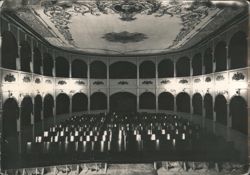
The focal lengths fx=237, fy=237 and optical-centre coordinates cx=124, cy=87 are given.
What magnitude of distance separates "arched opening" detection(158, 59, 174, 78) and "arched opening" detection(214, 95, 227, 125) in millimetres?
1035

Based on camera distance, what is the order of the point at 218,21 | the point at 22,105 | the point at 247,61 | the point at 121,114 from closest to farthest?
1. the point at 247,61
2. the point at 22,105
3. the point at 218,21
4. the point at 121,114

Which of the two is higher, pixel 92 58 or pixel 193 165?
pixel 92 58

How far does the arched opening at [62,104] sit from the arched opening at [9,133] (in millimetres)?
734

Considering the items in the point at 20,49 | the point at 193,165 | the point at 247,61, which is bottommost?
the point at 193,165

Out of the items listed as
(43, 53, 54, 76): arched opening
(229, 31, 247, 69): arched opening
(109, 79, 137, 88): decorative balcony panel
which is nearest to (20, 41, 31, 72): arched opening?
(43, 53, 54, 76): arched opening

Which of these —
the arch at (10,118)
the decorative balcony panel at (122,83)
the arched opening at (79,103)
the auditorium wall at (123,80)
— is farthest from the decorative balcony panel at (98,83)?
the arch at (10,118)

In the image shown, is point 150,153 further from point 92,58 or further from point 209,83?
point 92,58

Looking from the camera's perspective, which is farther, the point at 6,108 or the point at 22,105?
the point at 22,105

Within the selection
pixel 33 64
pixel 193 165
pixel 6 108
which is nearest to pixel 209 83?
pixel 193 165

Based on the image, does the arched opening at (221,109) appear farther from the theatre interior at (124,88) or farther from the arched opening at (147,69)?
the arched opening at (147,69)

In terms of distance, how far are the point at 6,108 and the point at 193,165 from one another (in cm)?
327

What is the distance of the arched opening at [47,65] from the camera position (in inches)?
172

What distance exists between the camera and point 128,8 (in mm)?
3977

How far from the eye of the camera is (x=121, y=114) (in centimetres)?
488
